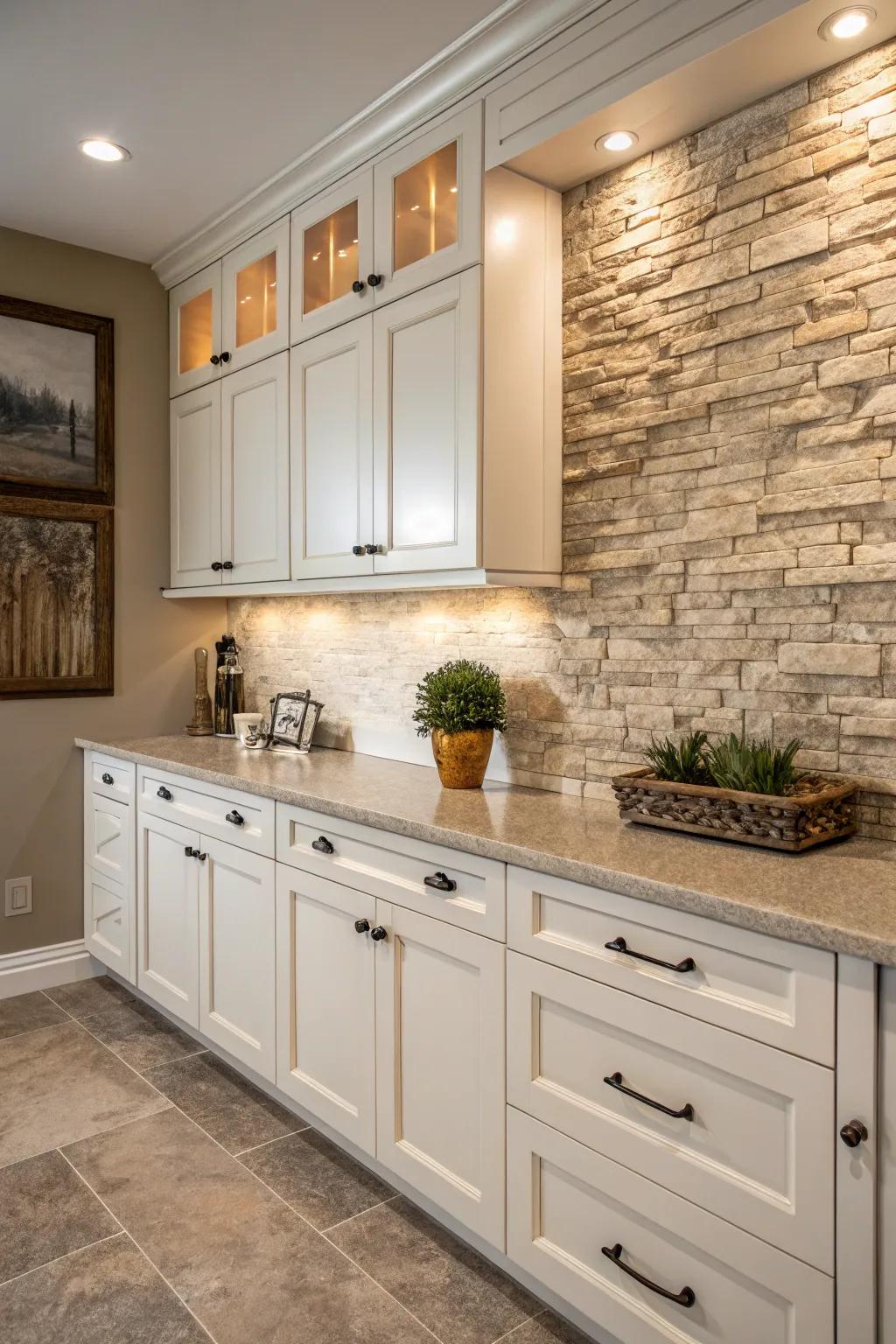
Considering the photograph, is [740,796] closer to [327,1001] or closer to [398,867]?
[398,867]

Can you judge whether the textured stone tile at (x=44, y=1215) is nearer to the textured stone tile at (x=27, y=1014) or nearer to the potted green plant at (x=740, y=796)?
the textured stone tile at (x=27, y=1014)

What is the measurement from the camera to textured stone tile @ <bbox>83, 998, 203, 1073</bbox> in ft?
9.46

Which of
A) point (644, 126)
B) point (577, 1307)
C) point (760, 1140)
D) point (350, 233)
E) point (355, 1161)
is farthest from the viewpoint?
point (350, 233)

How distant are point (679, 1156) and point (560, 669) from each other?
1.23m

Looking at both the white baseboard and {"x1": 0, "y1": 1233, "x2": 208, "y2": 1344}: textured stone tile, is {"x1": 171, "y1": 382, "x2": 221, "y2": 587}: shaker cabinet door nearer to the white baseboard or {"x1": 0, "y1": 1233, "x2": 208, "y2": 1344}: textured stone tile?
the white baseboard

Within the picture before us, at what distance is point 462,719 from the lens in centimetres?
235

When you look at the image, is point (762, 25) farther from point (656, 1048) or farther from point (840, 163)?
point (656, 1048)

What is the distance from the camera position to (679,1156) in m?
1.46

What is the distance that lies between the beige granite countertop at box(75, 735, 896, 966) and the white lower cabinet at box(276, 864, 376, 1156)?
0.75ft

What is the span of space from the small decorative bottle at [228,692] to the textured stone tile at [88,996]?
1009mm

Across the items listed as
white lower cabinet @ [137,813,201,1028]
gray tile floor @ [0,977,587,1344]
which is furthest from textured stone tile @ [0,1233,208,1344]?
white lower cabinet @ [137,813,201,1028]

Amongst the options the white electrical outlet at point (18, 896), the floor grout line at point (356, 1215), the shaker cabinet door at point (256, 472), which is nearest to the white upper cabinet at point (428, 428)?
the shaker cabinet door at point (256, 472)

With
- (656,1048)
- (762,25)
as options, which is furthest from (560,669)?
(762,25)

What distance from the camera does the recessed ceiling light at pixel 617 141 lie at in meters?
2.06
